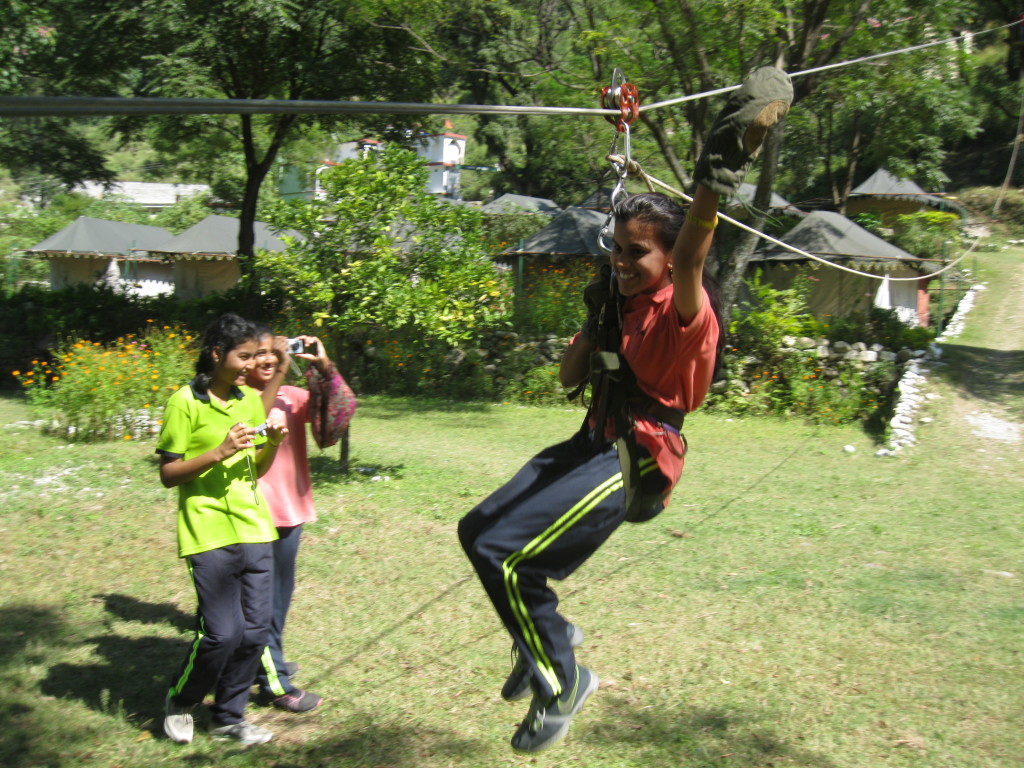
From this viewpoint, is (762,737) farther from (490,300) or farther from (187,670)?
(490,300)

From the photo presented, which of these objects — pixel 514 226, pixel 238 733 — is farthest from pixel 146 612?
pixel 514 226

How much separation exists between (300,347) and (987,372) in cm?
1365

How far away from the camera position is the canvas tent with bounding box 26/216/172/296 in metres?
33.1

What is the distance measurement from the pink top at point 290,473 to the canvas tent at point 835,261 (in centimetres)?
1513

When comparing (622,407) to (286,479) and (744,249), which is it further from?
(744,249)

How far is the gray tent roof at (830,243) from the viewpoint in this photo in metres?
19.3

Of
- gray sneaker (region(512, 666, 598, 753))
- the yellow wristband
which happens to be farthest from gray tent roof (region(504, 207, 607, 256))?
the yellow wristband

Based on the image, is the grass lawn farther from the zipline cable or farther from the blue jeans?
the zipline cable

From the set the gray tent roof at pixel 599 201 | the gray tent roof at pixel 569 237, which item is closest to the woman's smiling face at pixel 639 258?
the gray tent roof at pixel 569 237

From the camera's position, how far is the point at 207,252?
30.0 meters

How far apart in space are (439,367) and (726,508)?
905 centimetres

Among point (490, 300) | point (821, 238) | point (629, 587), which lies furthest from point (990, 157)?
point (629, 587)

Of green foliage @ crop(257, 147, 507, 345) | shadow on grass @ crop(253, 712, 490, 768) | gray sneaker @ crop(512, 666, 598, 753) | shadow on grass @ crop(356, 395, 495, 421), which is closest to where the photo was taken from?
gray sneaker @ crop(512, 666, 598, 753)

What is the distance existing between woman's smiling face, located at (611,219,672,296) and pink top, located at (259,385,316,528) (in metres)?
2.21
